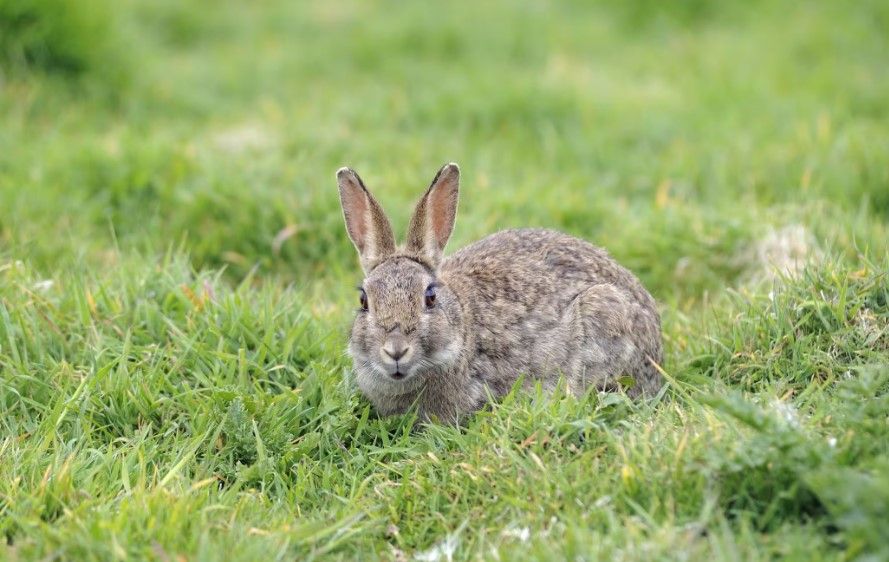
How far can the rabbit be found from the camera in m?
4.70

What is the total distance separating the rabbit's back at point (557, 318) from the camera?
16.6ft

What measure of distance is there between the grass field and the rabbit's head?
29 cm

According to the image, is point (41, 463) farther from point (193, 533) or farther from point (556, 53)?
point (556, 53)

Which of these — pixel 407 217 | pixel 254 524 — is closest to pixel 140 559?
pixel 254 524

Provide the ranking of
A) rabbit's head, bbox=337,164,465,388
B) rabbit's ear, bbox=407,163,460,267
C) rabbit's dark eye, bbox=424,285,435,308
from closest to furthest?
rabbit's head, bbox=337,164,465,388, rabbit's dark eye, bbox=424,285,435,308, rabbit's ear, bbox=407,163,460,267

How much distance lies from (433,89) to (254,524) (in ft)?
18.4

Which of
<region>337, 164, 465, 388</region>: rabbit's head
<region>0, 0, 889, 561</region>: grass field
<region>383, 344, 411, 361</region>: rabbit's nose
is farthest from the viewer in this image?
<region>337, 164, 465, 388</region>: rabbit's head

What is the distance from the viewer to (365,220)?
508 centimetres

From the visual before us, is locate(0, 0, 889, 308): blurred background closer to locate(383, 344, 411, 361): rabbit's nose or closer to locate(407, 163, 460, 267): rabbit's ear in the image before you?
locate(407, 163, 460, 267): rabbit's ear

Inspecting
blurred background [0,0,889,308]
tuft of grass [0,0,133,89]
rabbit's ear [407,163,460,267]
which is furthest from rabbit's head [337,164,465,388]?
tuft of grass [0,0,133,89]

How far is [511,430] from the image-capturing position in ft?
14.3

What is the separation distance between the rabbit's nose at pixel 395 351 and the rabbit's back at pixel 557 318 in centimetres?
55

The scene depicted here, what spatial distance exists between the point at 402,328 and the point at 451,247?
6.02ft

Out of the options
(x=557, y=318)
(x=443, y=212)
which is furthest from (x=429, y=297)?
(x=557, y=318)
